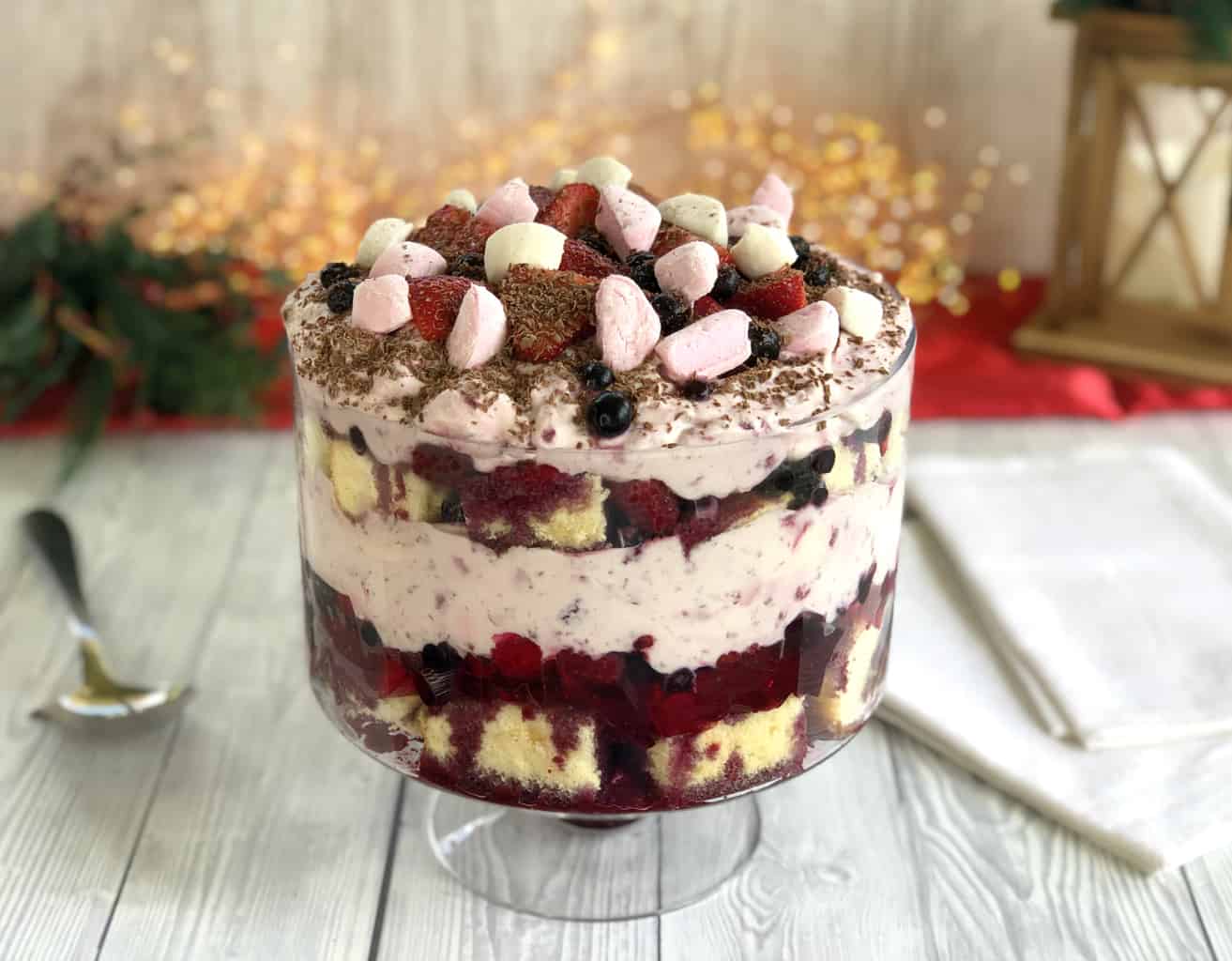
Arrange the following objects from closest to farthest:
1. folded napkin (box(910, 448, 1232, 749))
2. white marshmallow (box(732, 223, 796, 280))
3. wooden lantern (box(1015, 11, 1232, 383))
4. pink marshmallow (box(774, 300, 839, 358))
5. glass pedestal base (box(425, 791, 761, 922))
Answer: pink marshmallow (box(774, 300, 839, 358)) < white marshmallow (box(732, 223, 796, 280)) < glass pedestal base (box(425, 791, 761, 922)) < folded napkin (box(910, 448, 1232, 749)) < wooden lantern (box(1015, 11, 1232, 383))

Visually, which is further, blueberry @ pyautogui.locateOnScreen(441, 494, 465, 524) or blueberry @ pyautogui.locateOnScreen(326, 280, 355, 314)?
blueberry @ pyautogui.locateOnScreen(326, 280, 355, 314)

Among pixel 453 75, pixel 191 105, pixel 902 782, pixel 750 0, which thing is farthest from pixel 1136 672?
pixel 191 105

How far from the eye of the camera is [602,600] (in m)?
1.07

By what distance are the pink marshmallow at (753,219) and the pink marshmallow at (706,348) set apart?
0.23 metres

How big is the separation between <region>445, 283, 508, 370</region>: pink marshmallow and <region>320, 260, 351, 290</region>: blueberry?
188mm

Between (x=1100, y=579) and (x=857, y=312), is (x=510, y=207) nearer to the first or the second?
(x=857, y=312)

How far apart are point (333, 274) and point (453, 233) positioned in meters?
0.11

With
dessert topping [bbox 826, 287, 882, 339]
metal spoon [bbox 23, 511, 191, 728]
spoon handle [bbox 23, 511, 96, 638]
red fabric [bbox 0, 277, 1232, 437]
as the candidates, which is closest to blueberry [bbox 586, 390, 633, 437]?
dessert topping [bbox 826, 287, 882, 339]

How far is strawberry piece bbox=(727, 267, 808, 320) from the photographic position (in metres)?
1.17

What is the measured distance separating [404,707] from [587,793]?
0.51 ft

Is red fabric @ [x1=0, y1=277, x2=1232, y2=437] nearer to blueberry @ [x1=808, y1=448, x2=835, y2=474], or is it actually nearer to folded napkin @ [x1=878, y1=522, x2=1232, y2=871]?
folded napkin @ [x1=878, y1=522, x2=1232, y2=871]

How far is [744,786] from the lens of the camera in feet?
3.85

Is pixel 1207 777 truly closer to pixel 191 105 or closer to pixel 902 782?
pixel 902 782

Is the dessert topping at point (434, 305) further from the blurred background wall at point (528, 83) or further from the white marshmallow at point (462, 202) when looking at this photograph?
the blurred background wall at point (528, 83)
